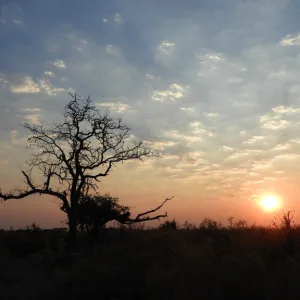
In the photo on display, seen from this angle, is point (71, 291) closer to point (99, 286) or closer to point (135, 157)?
point (99, 286)

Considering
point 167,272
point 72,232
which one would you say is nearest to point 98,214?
point 72,232

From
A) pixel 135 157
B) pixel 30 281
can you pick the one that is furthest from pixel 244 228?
pixel 30 281

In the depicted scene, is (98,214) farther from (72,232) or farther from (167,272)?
(167,272)

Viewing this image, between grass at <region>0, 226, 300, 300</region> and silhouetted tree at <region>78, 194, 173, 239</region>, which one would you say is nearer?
grass at <region>0, 226, 300, 300</region>

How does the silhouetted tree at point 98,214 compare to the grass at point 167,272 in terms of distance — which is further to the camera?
the silhouetted tree at point 98,214

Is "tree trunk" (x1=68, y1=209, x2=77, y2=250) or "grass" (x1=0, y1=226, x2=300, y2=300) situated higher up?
"tree trunk" (x1=68, y1=209, x2=77, y2=250)

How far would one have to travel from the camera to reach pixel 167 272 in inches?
561

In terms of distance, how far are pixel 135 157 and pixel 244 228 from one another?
8.33 metres

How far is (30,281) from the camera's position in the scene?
17891 millimetres

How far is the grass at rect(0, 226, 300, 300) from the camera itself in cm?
1290

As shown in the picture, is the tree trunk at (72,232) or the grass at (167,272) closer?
the grass at (167,272)

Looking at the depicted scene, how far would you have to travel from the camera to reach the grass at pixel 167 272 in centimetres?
1290

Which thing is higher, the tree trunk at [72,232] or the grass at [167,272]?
the tree trunk at [72,232]

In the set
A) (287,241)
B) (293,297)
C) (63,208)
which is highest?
(63,208)
